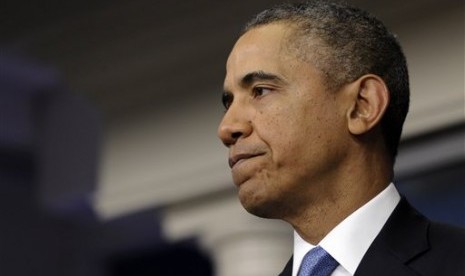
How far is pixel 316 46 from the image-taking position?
1264 millimetres

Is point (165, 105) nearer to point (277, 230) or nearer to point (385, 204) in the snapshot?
point (277, 230)

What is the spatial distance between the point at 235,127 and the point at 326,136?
97 millimetres

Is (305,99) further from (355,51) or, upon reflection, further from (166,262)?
(166,262)

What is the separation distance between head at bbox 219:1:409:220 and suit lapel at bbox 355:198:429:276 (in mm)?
82

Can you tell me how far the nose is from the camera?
3.99 ft

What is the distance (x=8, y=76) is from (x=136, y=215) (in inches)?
52.7

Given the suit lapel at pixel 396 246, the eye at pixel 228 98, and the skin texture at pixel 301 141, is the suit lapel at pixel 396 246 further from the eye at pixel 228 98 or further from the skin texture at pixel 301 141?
the eye at pixel 228 98

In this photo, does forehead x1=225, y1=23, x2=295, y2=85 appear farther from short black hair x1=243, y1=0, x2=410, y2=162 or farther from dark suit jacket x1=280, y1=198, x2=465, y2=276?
dark suit jacket x1=280, y1=198, x2=465, y2=276

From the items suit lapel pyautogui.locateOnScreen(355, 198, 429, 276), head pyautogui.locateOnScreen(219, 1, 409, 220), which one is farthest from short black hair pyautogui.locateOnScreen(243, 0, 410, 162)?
suit lapel pyautogui.locateOnScreen(355, 198, 429, 276)

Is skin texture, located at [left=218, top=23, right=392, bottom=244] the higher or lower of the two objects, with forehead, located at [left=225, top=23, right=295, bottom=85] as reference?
lower

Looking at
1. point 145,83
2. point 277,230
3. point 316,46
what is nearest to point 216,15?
point 145,83

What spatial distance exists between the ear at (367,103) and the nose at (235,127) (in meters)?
0.11

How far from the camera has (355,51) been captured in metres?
1.26

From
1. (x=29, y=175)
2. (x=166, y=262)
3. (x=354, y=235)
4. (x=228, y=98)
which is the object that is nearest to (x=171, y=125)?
(x=166, y=262)
